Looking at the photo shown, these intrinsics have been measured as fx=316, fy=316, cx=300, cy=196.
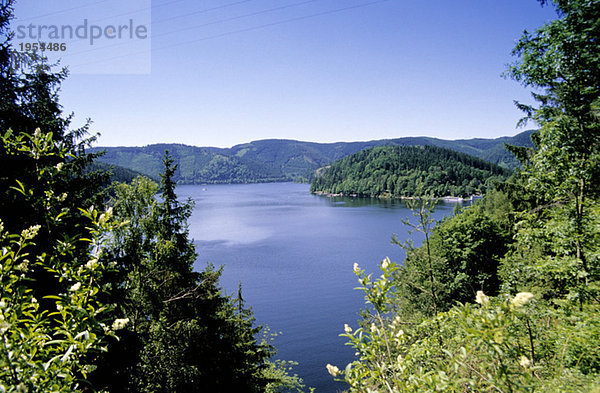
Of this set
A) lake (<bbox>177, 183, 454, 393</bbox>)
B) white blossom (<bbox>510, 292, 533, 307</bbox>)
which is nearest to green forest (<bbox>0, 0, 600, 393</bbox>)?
white blossom (<bbox>510, 292, 533, 307</bbox>)

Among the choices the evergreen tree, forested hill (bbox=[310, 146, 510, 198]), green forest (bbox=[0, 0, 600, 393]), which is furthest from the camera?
forested hill (bbox=[310, 146, 510, 198])

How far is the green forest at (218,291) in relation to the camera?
2.09 m

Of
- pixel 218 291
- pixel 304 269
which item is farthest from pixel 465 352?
pixel 304 269

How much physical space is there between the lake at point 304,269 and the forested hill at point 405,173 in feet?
191

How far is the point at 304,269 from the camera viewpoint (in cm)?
3984

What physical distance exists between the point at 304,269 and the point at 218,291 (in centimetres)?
2561

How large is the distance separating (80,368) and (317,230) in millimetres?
64381

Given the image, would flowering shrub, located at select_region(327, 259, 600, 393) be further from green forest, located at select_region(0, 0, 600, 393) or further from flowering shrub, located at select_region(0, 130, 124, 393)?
flowering shrub, located at select_region(0, 130, 124, 393)

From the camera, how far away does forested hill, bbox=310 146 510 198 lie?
12756 centimetres

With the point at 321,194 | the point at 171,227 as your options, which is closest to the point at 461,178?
the point at 321,194

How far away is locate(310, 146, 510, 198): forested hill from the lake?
2290 inches

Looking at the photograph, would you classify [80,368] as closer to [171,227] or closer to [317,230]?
[171,227]

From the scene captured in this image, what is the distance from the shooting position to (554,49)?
6.09 metres

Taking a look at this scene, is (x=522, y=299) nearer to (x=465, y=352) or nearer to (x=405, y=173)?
(x=465, y=352)
